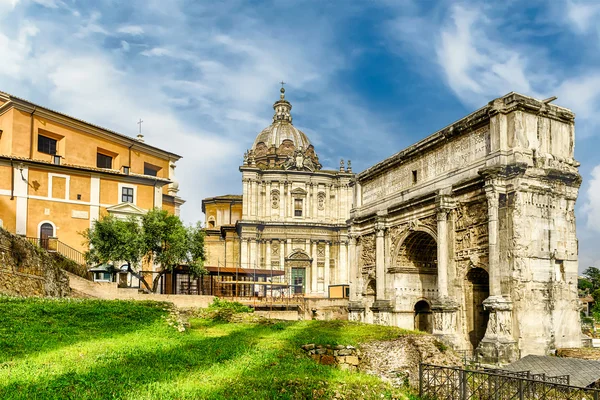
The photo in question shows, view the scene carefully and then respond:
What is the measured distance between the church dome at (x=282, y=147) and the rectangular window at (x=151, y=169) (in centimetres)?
1513

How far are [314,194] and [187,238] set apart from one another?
24.0m

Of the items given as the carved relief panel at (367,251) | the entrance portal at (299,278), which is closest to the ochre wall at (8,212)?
the carved relief panel at (367,251)

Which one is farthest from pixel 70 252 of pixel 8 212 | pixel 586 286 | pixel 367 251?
pixel 586 286

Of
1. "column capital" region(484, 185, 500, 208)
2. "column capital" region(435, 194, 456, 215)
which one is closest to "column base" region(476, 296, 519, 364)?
"column capital" region(484, 185, 500, 208)

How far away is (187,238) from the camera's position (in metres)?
35.8

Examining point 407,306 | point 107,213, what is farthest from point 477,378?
point 107,213

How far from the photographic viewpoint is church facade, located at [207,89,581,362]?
2228 cm

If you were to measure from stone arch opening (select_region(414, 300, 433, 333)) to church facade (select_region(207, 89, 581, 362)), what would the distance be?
2.4 inches

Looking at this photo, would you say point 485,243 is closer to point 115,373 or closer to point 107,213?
point 115,373

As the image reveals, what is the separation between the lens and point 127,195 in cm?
3884

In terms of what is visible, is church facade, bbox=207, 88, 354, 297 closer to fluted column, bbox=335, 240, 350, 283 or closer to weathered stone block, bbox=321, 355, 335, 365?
fluted column, bbox=335, 240, 350, 283

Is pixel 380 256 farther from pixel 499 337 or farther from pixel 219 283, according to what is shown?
pixel 219 283

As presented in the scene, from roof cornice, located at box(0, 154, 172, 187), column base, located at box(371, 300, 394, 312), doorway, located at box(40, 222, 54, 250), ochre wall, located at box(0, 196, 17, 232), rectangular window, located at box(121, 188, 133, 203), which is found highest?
roof cornice, located at box(0, 154, 172, 187)

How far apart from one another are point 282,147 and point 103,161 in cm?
2445
